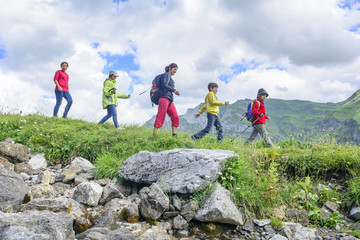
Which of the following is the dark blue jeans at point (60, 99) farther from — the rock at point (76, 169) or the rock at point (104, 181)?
the rock at point (104, 181)

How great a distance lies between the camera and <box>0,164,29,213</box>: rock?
4267 mm

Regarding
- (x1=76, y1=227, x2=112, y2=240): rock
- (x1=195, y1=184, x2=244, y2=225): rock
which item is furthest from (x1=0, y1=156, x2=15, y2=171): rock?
(x1=195, y1=184, x2=244, y2=225): rock

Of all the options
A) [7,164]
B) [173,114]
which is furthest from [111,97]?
[7,164]

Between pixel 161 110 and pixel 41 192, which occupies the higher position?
pixel 161 110

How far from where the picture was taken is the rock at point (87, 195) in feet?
16.7

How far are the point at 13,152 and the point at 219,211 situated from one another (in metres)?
6.45

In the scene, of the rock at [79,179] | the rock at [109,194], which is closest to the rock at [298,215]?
the rock at [109,194]

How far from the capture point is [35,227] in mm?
3006

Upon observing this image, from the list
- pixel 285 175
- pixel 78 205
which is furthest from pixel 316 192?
pixel 78 205

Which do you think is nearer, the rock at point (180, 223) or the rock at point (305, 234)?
the rock at point (305, 234)

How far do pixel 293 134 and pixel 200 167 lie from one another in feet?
22.9

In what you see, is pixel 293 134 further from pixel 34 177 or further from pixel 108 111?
pixel 34 177

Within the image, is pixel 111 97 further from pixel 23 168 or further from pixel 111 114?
pixel 23 168

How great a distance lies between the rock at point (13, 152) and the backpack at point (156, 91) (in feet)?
15.4
